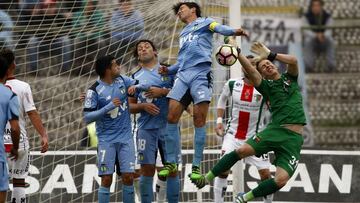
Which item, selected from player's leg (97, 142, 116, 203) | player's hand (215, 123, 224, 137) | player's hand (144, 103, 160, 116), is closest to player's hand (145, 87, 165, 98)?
player's hand (144, 103, 160, 116)

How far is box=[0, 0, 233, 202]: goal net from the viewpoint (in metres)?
16.2

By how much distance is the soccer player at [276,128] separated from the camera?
13.2 m

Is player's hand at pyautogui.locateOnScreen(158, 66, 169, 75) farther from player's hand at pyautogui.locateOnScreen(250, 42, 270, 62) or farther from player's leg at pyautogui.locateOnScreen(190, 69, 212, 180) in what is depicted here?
player's hand at pyautogui.locateOnScreen(250, 42, 270, 62)

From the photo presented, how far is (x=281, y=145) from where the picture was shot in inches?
526

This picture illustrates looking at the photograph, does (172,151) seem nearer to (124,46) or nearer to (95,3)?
(124,46)

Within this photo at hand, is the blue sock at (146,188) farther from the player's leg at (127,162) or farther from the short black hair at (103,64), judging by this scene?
the short black hair at (103,64)

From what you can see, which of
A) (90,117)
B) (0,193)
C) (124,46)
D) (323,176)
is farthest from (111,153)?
(323,176)

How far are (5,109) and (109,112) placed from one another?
211 cm

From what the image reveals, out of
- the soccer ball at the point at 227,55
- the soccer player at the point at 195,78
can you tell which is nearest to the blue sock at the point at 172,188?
the soccer player at the point at 195,78

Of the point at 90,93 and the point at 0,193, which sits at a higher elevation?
the point at 90,93

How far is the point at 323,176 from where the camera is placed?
17125 millimetres

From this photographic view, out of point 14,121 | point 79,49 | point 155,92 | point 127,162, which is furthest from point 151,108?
point 79,49

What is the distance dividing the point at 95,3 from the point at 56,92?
2.07 metres

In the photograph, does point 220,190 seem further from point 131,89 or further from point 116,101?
point 116,101
